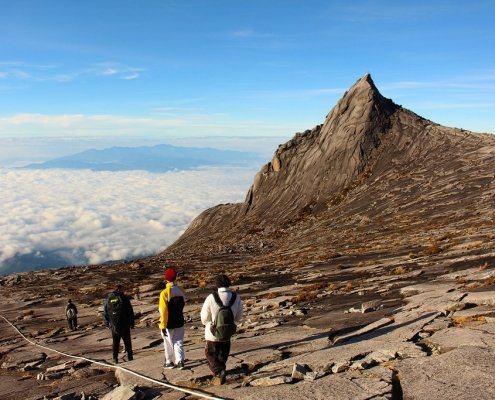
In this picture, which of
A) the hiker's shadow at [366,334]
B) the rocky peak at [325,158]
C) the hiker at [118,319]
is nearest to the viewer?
the hiker's shadow at [366,334]

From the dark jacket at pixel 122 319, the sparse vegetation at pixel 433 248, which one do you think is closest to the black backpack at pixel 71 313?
the dark jacket at pixel 122 319

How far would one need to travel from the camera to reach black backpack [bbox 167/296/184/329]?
1335 centimetres

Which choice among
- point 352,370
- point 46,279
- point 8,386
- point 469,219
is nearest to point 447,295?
point 352,370

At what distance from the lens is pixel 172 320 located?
1337cm

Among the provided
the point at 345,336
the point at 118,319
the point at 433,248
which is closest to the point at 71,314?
the point at 118,319

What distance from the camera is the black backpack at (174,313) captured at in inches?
525

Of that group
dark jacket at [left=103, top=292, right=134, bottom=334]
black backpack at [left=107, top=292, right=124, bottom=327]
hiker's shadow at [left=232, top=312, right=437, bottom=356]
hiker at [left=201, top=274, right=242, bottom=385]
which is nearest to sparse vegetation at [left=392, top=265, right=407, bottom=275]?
hiker's shadow at [left=232, top=312, right=437, bottom=356]

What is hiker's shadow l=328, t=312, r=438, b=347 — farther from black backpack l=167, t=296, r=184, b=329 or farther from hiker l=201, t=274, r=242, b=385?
black backpack l=167, t=296, r=184, b=329

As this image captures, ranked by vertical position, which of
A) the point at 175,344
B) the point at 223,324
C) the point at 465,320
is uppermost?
the point at 223,324

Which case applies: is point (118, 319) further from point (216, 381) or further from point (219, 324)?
point (219, 324)

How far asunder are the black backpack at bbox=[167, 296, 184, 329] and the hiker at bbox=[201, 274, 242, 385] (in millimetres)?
1999

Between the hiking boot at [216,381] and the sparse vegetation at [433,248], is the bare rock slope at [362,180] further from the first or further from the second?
the hiking boot at [216,381]

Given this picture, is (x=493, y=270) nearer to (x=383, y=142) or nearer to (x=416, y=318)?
(x=416, y=318)

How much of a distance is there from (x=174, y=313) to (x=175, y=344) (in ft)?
3.32
